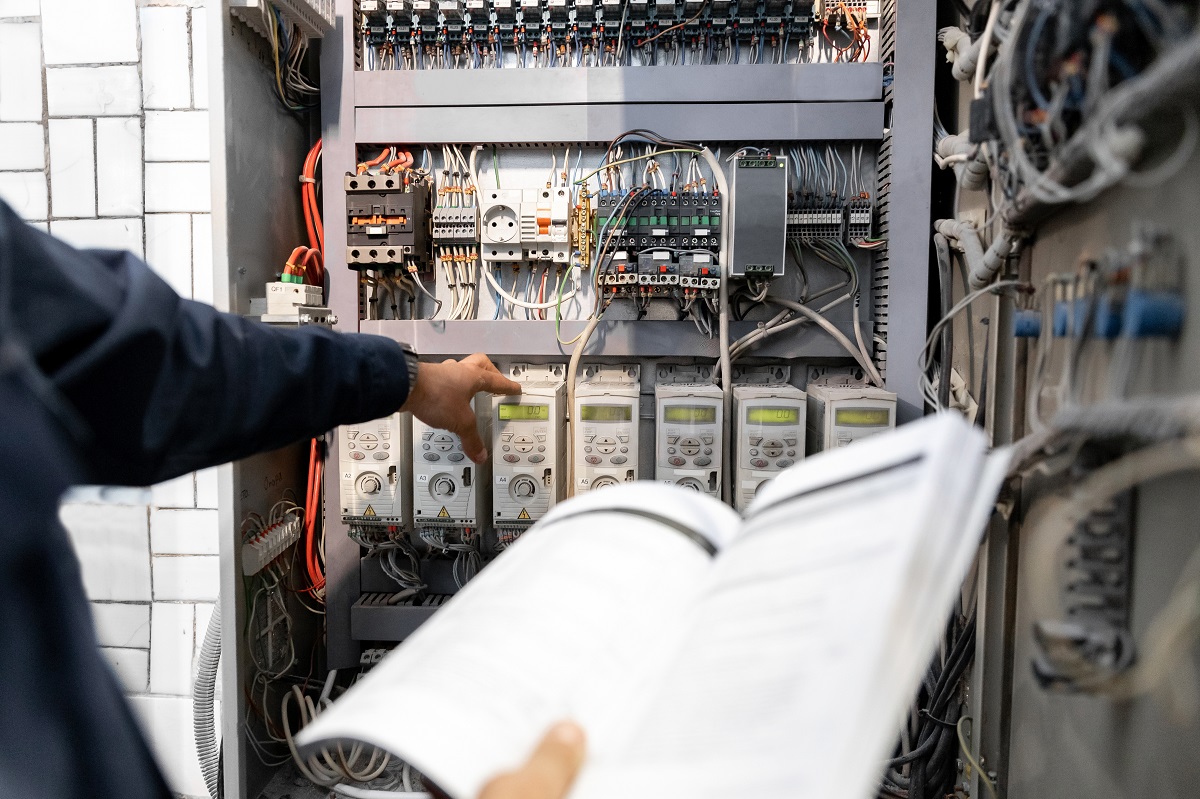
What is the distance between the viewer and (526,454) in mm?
1803

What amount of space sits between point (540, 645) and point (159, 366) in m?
0.67

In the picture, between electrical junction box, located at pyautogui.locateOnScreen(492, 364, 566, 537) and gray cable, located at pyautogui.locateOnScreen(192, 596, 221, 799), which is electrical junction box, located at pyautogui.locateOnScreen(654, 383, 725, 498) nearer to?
electrical junction box, located at pyautogui.locateOnScreen(492, 364, 566, 537)

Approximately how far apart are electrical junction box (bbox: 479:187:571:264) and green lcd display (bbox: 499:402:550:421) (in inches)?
17.8

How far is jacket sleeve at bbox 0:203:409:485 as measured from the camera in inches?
30.4

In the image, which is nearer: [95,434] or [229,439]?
[95,434]

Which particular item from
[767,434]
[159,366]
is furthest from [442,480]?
[159,366]

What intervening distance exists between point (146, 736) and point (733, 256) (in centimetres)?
155

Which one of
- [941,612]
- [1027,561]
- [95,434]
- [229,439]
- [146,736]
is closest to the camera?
[941,612]

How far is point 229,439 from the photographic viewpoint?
103 centimetres

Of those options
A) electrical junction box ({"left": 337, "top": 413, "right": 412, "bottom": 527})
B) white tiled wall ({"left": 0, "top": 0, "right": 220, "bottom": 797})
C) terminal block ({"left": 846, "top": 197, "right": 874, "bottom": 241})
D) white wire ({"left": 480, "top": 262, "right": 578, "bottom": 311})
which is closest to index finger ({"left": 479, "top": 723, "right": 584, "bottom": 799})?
electrical junction box ({"left": 337, "top": 413, "right": 412, "bottom": 527})

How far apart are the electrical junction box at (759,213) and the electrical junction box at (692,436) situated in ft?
1.15

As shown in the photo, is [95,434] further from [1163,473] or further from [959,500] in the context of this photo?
[1163,473]

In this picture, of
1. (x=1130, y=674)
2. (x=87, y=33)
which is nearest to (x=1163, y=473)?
(x=1130, y=674)

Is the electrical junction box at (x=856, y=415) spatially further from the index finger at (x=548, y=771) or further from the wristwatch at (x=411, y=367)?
the index finger at (x=548, y=771)
